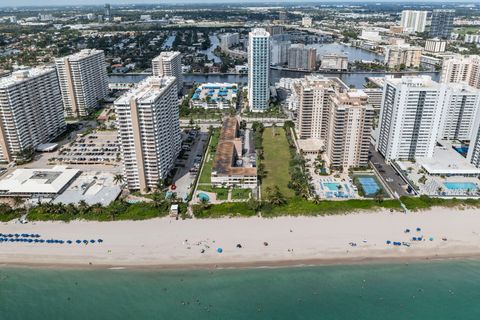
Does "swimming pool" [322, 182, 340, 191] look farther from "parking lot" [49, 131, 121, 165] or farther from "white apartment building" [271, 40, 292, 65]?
"white apartment building" [271, 40, 292, 65]

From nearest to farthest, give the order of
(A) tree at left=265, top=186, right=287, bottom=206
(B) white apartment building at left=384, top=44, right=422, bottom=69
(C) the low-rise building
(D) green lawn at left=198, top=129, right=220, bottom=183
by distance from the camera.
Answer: (A) tree at left=265, top=186, right=287, bottom=206 < (D) green lawn at left=198, top=129, right=220, bottom=183 < (C) the low-rise building < (B) white apartment building at left=384, top=44, right=422, bottom=69

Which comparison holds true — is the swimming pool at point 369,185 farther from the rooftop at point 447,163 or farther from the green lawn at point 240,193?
the green lawn at point 240,193

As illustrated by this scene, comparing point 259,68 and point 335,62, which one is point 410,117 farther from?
point 335,62

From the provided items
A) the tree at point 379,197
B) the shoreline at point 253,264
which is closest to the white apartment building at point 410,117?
the tree at point 379,197

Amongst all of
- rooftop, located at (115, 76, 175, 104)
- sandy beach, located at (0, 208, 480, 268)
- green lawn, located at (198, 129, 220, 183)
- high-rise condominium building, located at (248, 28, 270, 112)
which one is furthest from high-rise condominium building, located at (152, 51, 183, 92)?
sandy beach, located at (0, 208, 480, 268)

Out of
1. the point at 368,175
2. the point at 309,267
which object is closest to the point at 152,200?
the point at 309,267

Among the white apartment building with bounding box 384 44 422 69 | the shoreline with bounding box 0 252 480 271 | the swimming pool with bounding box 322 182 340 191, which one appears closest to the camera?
the shoreline with bounding box 0 252 480 271
